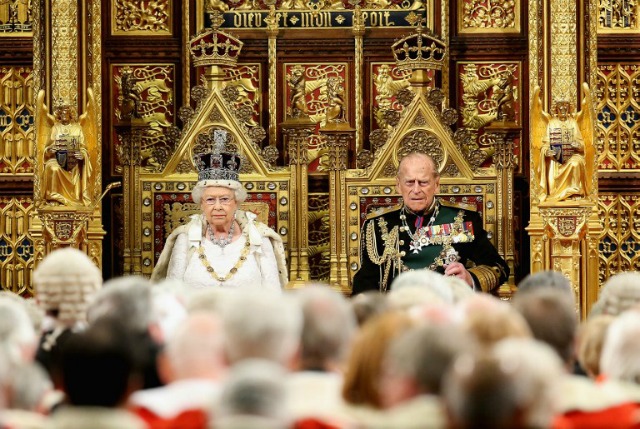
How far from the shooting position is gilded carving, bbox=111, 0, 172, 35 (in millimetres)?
10812

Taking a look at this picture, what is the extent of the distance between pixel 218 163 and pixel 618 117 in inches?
121

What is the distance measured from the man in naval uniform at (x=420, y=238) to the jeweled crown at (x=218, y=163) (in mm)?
994

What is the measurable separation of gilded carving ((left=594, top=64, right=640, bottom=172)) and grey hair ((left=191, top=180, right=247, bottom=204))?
2.81 meters

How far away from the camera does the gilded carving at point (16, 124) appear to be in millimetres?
10883

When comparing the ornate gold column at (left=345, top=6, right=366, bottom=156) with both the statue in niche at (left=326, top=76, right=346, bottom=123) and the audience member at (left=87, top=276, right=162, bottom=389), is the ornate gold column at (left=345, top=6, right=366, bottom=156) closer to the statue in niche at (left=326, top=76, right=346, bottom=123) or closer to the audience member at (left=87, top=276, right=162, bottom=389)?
the statue in niche at (left=326, top=76, right=346, bottom=123)

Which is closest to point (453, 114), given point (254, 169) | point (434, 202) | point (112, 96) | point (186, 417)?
point (434, 202)

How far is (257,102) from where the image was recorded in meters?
10.8

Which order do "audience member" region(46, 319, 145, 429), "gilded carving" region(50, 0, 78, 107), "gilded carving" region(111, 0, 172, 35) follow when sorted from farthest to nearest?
"gilded carving" region(111, 0, 172, 35) → "gilded carving" region(50, 0, 78, 107) → "audience member" region(46, 319, 145, 429)

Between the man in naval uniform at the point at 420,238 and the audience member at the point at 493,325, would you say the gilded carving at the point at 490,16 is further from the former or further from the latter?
the audience member at the point at 493,325

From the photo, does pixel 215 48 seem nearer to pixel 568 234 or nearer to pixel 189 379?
pixel 568 234

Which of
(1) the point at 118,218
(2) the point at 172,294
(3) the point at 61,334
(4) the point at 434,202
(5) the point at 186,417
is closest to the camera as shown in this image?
(5) the point at 186,417

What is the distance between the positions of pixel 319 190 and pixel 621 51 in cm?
242

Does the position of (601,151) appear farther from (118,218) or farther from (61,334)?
(61,334)

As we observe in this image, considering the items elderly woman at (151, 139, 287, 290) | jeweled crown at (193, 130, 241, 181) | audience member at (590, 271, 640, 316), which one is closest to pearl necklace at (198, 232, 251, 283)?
elderly woman at (151, 139, 287, 290)
